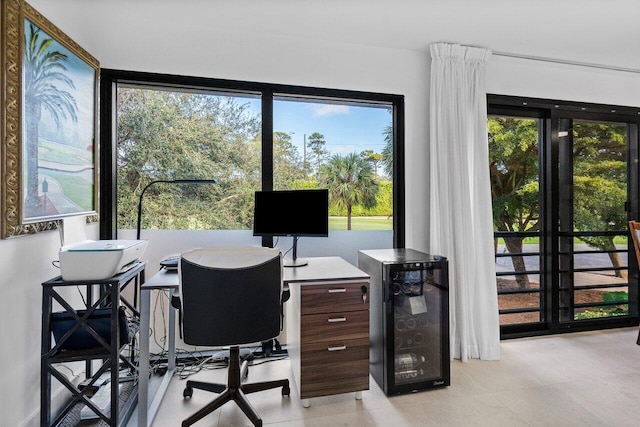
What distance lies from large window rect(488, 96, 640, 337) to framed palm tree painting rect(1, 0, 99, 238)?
10.9ft

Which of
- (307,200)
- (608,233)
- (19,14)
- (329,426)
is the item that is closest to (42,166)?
(19,14)

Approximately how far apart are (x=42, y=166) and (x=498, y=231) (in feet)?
11.6

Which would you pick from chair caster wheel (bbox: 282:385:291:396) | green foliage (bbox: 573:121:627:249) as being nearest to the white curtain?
green foliage (bbox: 573:121:627:249)

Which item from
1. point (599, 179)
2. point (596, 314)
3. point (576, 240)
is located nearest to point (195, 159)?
point (576, 240)

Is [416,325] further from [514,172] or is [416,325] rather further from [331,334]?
[514,172]

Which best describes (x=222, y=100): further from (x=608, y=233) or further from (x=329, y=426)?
(x=608, y=233)

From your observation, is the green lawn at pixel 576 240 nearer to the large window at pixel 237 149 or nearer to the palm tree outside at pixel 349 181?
the large window at pixel 237 149

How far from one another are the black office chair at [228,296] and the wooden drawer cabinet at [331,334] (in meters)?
0.27

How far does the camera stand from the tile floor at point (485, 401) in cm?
188

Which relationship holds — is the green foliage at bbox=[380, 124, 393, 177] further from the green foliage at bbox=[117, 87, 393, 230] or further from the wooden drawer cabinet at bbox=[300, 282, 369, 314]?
the wooden drawer cabinet at bbox=[300, 282, 369, 314]

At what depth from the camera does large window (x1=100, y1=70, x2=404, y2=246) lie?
8.11 ft

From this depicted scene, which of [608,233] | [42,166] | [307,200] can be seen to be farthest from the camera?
[608,233]

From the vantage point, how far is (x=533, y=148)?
3.18 meters

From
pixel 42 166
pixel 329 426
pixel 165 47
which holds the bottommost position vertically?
pixel 329 426
